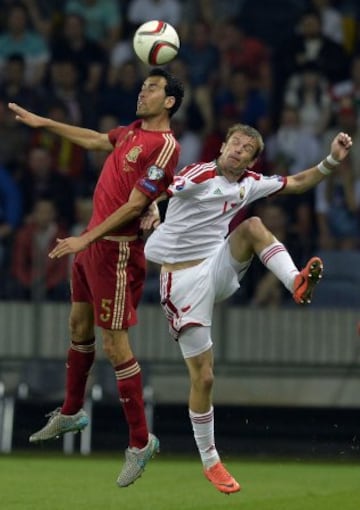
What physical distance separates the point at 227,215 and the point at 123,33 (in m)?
8.62

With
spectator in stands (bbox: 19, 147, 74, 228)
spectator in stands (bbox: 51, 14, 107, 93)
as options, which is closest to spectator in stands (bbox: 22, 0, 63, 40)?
spectator in stands (bbox: 51, 14, 107, 93)

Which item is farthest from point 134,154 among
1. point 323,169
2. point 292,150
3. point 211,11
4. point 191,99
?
point 211,11

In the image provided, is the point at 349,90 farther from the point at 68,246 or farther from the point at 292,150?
the point at 68,246

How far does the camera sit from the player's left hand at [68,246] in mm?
11656

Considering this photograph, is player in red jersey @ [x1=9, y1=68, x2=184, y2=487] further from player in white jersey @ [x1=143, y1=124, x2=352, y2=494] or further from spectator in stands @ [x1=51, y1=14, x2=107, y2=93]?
spectator in stands @ [x1=51, y1=14, x2=107, y2=93]

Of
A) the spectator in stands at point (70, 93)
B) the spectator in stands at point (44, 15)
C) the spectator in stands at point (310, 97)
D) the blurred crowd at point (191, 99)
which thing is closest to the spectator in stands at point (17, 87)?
the blurred crowd at point (191, 99)

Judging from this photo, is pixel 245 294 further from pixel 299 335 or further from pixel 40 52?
pixel 40 52

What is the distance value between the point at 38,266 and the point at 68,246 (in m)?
6.04

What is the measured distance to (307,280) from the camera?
11.9 meters

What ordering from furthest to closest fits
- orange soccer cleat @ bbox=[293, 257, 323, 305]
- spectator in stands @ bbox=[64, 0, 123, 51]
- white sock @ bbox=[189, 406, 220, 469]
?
spectator in stands @ bbox=[64, 0, 123, 51], white sock @ bbox=[189, 406, 220, 469], orange soccer cleat @ bbox=[293, 257, 323, 305]

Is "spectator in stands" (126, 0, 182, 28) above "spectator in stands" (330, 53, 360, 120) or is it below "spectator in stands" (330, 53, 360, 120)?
above

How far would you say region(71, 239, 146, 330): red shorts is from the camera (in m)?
12.3

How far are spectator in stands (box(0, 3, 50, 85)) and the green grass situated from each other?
17.7 feet

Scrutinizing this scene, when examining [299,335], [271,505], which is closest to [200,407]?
[271,505]
